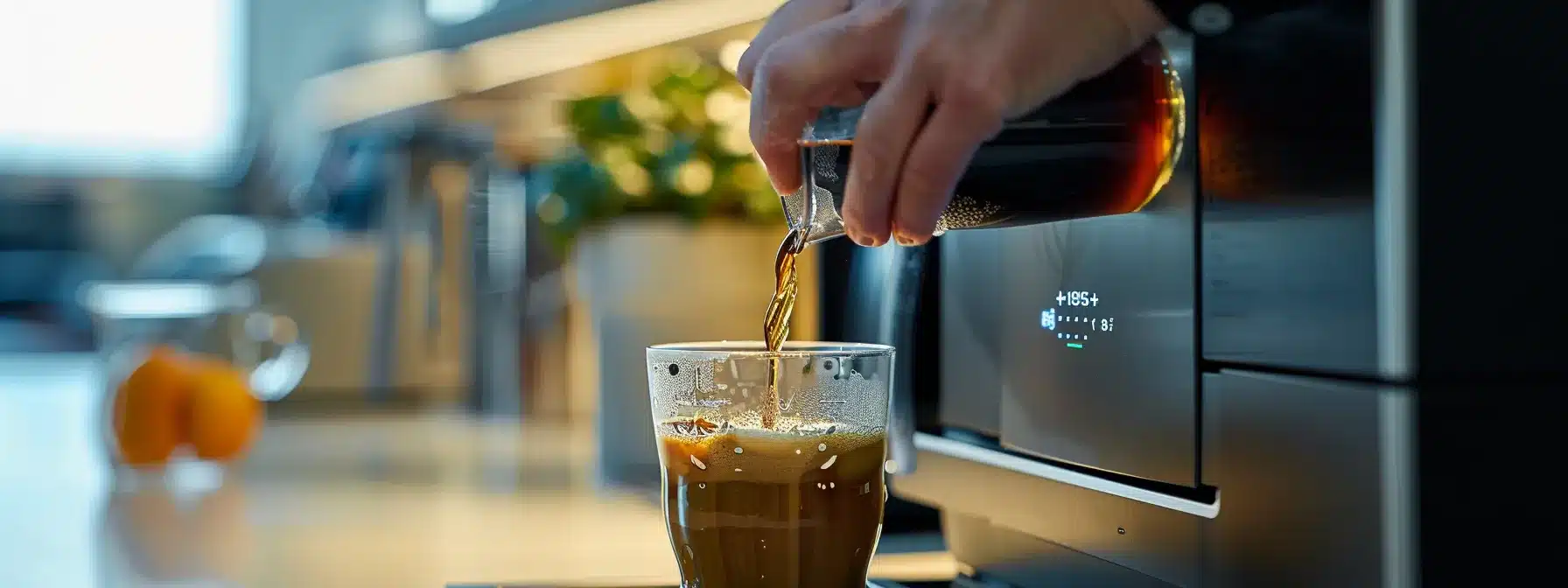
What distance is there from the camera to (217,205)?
6.27 meters

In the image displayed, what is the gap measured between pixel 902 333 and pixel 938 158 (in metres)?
0.25

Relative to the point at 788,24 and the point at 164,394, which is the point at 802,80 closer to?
the point at 788,24

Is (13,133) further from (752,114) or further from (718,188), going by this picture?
(752,114)

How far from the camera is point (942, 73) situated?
1.16 feet

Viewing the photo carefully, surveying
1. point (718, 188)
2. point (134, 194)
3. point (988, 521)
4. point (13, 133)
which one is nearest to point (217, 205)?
point (134, 194)

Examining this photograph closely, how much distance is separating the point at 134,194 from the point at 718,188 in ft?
18.7

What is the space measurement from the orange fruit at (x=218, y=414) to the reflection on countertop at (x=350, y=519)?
3 centimetres

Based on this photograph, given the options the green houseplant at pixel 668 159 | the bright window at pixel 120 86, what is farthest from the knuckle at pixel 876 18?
the bright window at pixel 120 86

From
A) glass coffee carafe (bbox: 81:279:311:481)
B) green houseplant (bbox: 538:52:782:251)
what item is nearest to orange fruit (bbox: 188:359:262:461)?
glass coffee carafe (bbox: 81:279:311:481)

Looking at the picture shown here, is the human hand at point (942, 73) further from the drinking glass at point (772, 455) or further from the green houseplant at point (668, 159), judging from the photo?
the green houseplant at point (668, 159)

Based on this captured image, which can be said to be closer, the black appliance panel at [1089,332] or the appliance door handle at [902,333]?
the black appliance panel at [1089,332]

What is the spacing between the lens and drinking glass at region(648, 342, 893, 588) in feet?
1.40

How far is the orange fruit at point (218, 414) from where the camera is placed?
1.28 m

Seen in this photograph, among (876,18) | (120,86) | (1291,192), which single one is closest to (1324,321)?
(1291,192)
